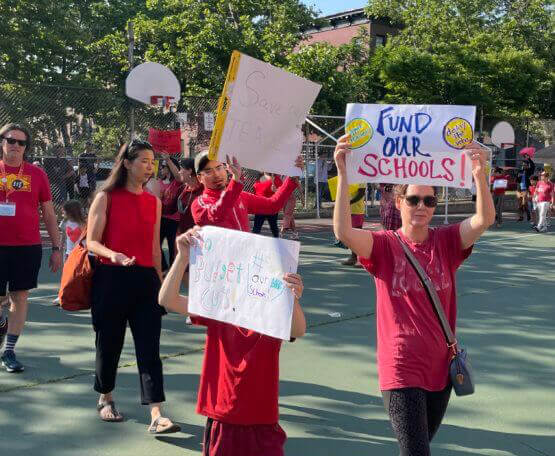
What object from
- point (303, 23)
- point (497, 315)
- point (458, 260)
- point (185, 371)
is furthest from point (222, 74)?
point (458, 260)

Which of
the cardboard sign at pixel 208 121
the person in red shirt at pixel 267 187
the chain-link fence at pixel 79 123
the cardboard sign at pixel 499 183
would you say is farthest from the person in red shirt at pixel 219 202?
the cardboard sign at pixel 499 183

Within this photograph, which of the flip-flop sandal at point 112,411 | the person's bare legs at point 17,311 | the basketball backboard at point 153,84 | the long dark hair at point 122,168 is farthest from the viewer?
the basketball backboard at point 153,84

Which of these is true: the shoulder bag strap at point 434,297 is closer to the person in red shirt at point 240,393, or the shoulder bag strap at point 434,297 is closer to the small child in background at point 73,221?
the person in red shirt at point 240,393

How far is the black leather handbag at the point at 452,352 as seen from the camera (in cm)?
306

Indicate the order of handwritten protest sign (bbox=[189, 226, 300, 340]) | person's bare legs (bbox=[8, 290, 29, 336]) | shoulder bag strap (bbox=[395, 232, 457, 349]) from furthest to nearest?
person's bare legs (bbox=[8, 290, 29, 336]), shoulder bag strap (bbox=[395, 232, 457, 349]), handwritten protest sign (bbox=[189, 226, 300, 340])

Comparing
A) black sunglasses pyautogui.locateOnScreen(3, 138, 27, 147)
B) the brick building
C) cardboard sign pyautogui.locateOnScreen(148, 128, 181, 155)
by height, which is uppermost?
the brick building

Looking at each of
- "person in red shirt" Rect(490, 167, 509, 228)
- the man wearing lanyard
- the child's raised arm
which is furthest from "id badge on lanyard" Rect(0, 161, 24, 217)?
"person in red shirt" Rect(490, 167, 509, 228)

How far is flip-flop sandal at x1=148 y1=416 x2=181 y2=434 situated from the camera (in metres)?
4.26

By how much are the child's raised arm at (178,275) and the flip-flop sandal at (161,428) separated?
139 cm

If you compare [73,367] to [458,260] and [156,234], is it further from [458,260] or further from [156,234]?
[458,260]

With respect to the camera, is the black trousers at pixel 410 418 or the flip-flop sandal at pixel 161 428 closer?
the black trousers at pixel 410 418

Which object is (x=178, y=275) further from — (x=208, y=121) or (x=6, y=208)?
(x=208, y=121)

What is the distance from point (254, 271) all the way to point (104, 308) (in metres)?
1.87

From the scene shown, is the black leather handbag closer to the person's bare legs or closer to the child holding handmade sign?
the child holding handmade sign
